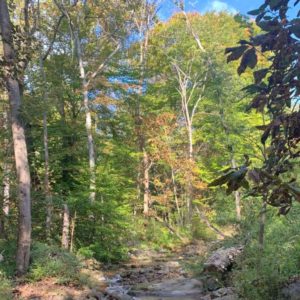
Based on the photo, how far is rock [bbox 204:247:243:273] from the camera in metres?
9.41

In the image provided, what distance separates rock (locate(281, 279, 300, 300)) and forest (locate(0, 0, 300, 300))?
3cm

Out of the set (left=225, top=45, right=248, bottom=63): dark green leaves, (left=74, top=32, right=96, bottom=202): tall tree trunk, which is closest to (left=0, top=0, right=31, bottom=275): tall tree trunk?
(left=74, top=32, right=96, bottom=202): tall tree trunk

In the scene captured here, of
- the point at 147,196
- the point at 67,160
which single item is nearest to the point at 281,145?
the point at 67,160

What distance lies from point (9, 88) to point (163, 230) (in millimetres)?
13348

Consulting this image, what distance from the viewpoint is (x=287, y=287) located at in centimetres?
631

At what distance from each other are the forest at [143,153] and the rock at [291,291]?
3 centimetres

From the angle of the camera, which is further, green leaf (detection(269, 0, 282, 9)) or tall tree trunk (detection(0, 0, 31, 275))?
tall tree trunk (detection(0, 0, 31, 275))

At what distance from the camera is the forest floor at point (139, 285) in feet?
29.6

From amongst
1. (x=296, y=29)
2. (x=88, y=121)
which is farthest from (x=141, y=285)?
(x=296, y=29)

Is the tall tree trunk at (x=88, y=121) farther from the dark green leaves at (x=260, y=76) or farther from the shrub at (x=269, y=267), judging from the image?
the dark green leaves at (x=260, y=76)

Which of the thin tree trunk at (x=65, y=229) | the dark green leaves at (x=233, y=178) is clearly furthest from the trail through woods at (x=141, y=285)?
the dark green leaves at (x=233, y=178)

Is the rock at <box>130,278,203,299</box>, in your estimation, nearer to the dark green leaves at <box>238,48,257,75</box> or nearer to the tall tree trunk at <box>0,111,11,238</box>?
the tall tree trunk at <box>0,111,11,238</box>

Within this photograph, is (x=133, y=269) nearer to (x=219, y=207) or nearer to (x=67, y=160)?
(x=67, y=160)

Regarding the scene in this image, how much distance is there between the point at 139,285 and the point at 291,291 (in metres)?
6.17
